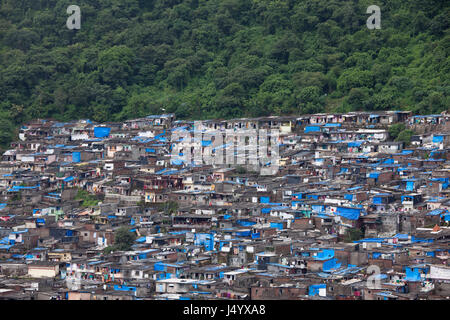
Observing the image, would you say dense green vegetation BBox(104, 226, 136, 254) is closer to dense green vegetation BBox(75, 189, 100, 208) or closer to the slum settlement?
the slum settlement

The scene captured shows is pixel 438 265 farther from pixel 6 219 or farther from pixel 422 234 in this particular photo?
pixel 6 219

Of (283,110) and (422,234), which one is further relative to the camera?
(283,110)

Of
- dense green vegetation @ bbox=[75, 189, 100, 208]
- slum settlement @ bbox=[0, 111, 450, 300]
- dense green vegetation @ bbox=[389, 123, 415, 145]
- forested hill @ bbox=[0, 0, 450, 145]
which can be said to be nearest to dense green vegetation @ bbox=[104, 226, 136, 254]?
slum settlement @ bbox=[0, 111, 450, 300]

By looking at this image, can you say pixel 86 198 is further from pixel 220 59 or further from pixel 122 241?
pixel 220 59

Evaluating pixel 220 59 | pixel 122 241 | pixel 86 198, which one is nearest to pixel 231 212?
pixel 122 241

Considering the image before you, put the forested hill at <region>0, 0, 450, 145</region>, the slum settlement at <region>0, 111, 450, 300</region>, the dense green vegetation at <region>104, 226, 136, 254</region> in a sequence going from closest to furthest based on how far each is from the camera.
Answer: the slum settlement at <region>0, 111, 450, 300</region>
the dense green vegetation at <region>104, 226, 136, 254</region>
the forested hill at <region>0, 0, 450, 145</region>
